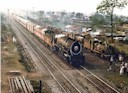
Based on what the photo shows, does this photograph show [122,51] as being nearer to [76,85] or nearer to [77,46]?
[77,46]

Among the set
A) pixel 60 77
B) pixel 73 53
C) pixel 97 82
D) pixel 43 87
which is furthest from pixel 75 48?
pixel 43 87

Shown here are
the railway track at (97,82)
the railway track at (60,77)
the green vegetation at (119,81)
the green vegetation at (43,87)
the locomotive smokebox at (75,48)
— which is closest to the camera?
the green vegetation at (43,87)

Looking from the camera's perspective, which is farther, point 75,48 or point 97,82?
point 75,48

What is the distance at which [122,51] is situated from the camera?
101 feet

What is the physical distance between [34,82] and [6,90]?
285cm

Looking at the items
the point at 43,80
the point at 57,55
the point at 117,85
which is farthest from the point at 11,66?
the point at 117,85

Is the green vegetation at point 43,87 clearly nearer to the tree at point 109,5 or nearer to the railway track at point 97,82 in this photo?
the railway track at point 97,82

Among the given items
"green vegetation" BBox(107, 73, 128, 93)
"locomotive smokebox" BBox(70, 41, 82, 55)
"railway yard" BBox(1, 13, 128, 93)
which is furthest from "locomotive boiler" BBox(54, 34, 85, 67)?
"green vegetation" BBox(107, 73, 128, 93)

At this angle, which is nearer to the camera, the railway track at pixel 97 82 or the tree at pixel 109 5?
the railway track at pixel 97 82

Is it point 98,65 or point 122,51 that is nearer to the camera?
point 98,65

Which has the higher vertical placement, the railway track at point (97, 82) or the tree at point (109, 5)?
the tree at point (109, 5)

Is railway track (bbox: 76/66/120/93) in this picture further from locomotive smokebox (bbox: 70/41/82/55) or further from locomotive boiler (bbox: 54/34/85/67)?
locomotive smokebox (bbox: 70/41/82/55)

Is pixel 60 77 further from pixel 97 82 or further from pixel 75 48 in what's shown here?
pixel 75 48

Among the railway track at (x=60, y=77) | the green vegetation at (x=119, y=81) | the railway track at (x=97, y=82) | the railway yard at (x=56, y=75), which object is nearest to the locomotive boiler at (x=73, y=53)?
the railway yard at (x=56, y=75)
